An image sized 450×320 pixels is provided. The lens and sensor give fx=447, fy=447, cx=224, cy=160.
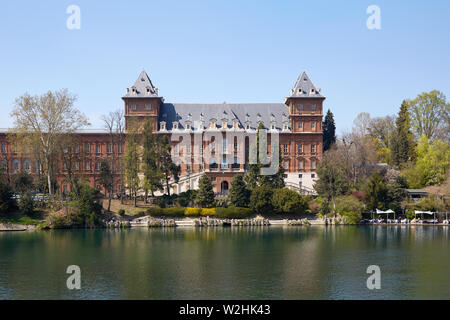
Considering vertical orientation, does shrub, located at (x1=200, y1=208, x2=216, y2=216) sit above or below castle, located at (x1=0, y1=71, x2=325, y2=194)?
below

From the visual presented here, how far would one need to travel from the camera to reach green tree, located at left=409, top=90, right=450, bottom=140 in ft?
246

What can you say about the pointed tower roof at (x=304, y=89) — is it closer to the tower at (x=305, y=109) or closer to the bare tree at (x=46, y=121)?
the tower at (x=305, y=109)

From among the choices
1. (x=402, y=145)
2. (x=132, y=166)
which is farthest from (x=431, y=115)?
(x=132, y=166)

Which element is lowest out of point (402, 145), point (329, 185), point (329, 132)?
point (329, 185)

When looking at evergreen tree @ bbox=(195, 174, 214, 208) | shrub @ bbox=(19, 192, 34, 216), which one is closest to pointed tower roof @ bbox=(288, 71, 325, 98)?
evergreen tree @ bbox=(195, 174, 214, 208)

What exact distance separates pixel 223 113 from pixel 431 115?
3509 cm

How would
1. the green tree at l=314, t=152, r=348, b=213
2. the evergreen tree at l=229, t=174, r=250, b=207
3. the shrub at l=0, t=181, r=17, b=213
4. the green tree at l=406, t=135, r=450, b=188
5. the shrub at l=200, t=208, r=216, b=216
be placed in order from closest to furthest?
the shrub at l=0, t=181, r=17, b=213 < the shrub at l=200, t=208, r=216, b=216 < the evergreen tree at l=229, t=174, r=250, b=207 < the green tree at l=314, t=152, r=348, b=213 < the green tree at l=406, t=135, r=450, b=188

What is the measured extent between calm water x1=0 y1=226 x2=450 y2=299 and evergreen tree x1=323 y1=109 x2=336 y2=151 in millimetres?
30849

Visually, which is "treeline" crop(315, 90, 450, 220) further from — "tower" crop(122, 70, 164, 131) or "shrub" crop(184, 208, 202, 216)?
"tower" crop(122, 70, 164, 131)

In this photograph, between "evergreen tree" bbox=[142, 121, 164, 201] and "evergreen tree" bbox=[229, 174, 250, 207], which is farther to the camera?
"evergreen tree" bbox=[142, 121, 164, 201]

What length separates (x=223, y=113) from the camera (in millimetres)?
75750

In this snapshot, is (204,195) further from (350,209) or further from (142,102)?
(142,102)
